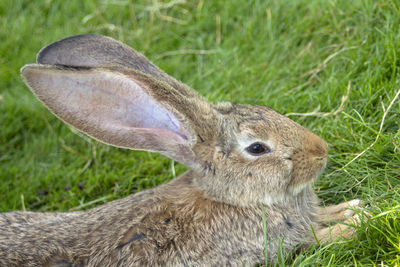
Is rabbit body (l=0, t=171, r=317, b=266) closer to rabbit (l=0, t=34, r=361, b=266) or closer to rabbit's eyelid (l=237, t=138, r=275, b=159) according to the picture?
rabbit (l=0, t=34, r=361, b=266)

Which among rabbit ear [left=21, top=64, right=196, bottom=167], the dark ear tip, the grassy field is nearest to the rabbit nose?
the grassy field

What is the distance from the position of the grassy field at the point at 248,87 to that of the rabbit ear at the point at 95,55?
101cm

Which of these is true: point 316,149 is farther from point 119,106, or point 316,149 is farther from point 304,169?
point 119,106

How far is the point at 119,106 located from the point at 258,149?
100cm

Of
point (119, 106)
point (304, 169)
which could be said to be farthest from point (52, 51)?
point (304, 169)

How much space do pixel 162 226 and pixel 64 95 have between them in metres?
1.08

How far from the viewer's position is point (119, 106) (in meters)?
4.16

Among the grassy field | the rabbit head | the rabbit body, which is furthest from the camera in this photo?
the grassy field

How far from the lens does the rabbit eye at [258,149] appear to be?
4.09m

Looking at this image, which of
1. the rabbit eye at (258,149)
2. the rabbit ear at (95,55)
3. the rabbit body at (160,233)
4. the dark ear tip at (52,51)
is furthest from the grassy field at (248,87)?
the dark ear tip at (52,51)

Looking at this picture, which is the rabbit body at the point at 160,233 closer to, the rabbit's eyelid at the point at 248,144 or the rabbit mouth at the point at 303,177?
the rabbit mouth at the point at 303,177

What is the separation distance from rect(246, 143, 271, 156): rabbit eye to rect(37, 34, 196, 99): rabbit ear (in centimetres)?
71

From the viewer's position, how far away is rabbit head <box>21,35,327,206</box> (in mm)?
4016

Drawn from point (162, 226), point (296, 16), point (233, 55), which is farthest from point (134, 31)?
point (162, 226)
